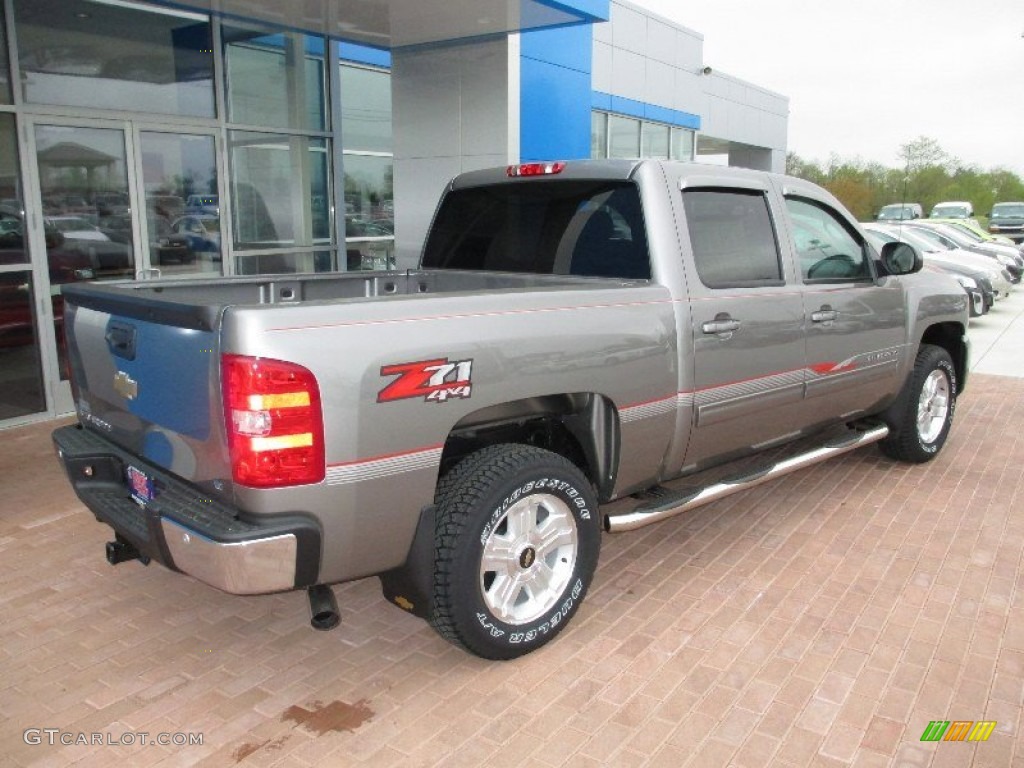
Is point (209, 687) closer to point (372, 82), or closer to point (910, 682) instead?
point (910, 682)

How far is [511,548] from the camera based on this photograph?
3377mm

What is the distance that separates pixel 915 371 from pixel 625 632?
3.22m

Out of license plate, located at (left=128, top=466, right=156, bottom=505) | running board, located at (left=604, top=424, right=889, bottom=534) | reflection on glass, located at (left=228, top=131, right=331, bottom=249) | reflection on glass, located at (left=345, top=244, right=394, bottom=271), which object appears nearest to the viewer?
license plate, located at (left=128, top=466, right=156, bottom=505)

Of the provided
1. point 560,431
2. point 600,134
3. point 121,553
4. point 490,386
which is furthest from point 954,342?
point 600,134

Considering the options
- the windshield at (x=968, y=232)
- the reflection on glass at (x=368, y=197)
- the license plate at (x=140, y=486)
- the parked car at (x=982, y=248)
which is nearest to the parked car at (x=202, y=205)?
the reflection on glass at (x=368, y=197)

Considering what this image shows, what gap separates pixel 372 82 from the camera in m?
12.5

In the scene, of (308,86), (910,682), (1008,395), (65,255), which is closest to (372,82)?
(308,86)

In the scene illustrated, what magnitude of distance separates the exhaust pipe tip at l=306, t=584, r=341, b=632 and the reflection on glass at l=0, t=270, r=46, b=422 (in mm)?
5322

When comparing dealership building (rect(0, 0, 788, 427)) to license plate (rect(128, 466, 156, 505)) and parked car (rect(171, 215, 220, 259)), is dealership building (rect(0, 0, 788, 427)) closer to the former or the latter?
parked car (rect(171, 215, 220, 259))

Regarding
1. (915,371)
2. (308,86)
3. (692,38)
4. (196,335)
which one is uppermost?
(692,38)

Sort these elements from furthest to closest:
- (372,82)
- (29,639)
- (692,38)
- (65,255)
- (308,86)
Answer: (692,38) → (372,82) → (308,86) → (65,255) → (29,639)

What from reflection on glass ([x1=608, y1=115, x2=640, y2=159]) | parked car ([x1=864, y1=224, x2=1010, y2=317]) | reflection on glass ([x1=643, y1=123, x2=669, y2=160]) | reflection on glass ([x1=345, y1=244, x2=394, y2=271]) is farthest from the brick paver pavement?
reflection on glass ([x1=643, y1=123, x2=669, y2=160])

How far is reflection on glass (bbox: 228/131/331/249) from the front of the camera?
29.0 ft

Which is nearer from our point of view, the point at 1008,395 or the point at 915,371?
the point at 915,371
